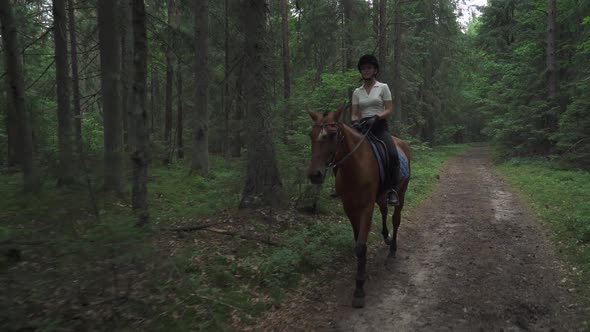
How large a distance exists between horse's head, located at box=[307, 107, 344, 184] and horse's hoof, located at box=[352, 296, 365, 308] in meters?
1.67

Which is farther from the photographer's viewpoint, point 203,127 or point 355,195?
point 203,127

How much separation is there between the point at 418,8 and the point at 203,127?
64.1 ft

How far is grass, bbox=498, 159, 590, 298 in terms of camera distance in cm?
643

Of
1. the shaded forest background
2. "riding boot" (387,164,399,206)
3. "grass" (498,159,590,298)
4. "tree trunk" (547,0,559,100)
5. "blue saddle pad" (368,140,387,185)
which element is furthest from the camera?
"tree trunk" (547,0,559,100)

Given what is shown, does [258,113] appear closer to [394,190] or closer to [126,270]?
[394,190]

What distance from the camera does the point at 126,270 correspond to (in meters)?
3.90

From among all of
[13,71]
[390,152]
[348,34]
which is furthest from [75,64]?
[390,152]

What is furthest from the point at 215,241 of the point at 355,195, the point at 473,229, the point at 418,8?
the point at 418,8

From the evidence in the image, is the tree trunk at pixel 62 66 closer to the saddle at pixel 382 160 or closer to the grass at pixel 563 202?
the saddle at pixel 382 160

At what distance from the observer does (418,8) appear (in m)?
26.5

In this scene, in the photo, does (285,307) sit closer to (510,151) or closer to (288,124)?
(288,124)

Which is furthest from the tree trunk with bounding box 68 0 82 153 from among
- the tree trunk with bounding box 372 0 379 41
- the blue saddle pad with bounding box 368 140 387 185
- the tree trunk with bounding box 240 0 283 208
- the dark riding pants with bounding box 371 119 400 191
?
the tree trunk with bounding box 372 0 379 41

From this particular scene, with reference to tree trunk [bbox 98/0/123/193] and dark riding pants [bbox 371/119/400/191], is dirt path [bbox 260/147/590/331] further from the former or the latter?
tree trunk [bbox 98/0/123/193]

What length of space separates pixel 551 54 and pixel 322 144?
19469 millimetres
